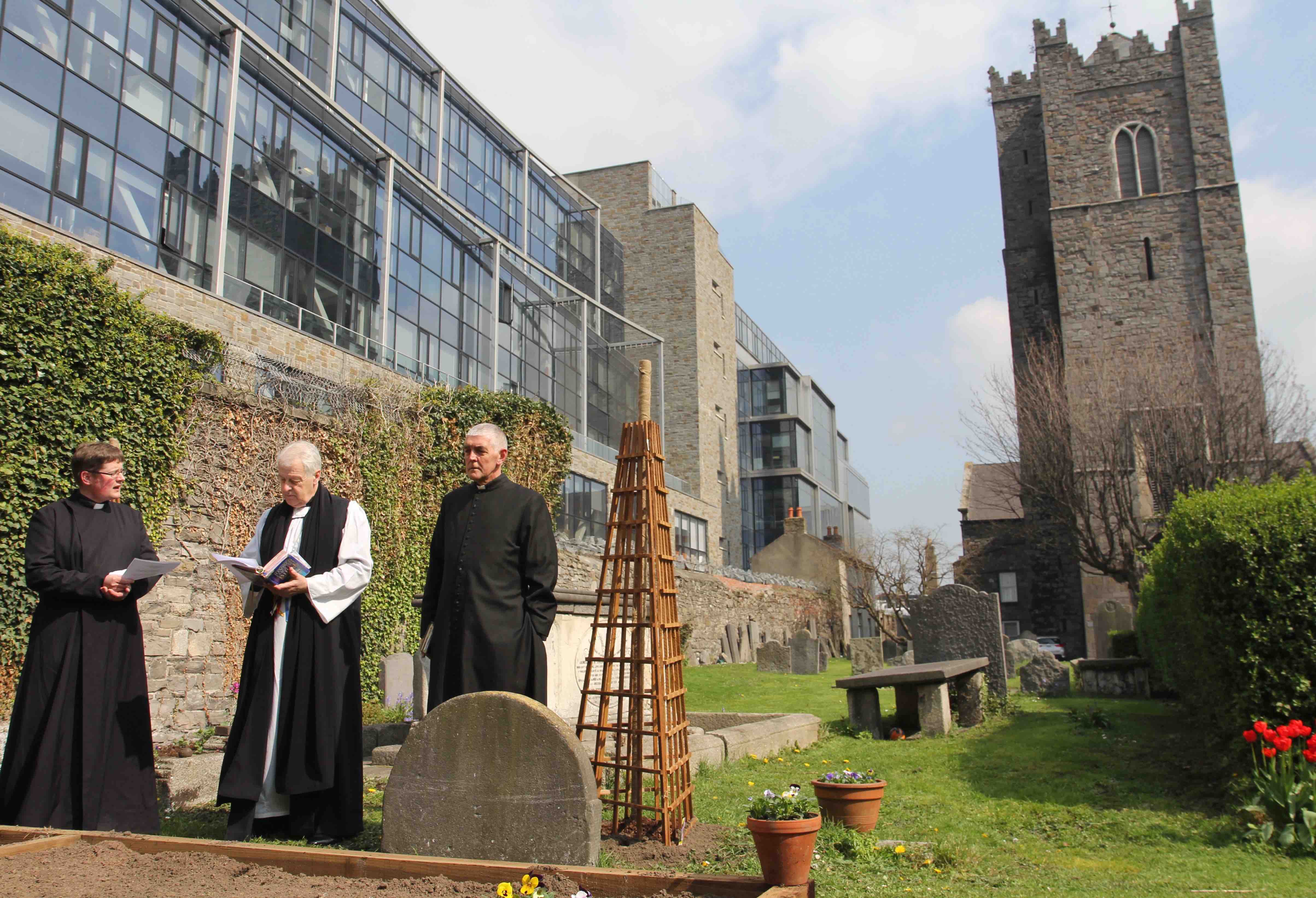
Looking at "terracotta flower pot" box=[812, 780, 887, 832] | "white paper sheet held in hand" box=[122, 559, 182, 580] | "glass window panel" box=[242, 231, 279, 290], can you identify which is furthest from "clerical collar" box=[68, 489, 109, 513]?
"glass window panel" box=[242, 231, 279, 290]

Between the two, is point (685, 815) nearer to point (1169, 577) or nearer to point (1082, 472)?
point (1169, 577)

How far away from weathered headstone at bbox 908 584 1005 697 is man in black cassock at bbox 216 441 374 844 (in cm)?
899

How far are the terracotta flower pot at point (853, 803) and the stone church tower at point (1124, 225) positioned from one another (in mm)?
30836

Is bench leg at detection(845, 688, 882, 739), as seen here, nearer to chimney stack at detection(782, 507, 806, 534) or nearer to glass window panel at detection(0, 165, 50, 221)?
glass window panel at detection(0, 165, 50, 221)

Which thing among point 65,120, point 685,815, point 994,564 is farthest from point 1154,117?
point 685,815

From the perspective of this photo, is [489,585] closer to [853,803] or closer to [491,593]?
[491,593]

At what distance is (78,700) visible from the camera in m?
4.49

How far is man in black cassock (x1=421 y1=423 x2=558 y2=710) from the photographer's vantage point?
457 centimetres

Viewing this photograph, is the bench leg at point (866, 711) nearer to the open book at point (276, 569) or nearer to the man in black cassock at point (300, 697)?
the man in black cassock at point (300, 697)

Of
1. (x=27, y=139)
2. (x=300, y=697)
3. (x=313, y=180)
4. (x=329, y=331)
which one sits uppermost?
(x=313, y=180)

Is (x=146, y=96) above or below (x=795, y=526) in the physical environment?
above

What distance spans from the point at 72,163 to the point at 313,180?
20.1 ft

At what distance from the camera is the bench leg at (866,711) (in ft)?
32.0

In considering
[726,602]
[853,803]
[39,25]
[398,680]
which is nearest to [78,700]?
[853,803]
